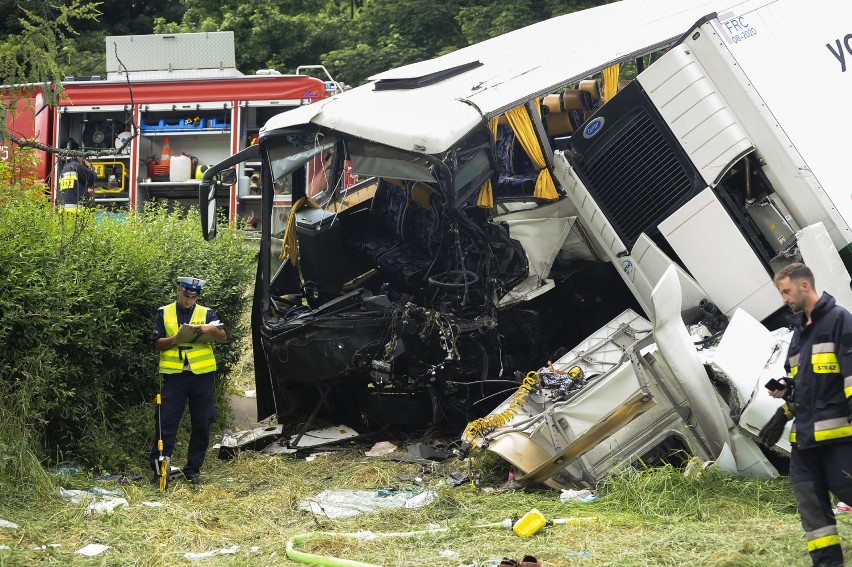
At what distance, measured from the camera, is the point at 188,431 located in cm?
802

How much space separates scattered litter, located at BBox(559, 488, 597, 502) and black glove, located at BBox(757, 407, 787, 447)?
1320 mm

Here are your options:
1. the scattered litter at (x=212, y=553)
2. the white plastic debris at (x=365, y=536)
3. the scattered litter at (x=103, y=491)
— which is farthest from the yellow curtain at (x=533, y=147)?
the scattered litter at (x=103, y=491)

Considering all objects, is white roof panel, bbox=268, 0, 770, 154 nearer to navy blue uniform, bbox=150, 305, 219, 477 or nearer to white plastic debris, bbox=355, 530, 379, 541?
navy blue uniform, bbox=150, 305, 219, 477

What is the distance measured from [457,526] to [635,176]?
2721mm

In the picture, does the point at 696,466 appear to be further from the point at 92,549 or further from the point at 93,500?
the point at 93,500

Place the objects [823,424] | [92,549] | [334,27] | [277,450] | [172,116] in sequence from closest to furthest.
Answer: [823,424] → [92,549] → [277,450] → [172,116] → [334,27]

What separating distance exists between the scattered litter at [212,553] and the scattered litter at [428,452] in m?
2.13

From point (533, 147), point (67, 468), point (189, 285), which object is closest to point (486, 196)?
point (533, 147)

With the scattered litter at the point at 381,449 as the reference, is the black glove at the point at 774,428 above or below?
above

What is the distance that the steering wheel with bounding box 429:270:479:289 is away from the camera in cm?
741

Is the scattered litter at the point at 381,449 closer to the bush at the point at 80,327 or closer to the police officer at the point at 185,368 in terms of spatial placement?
the police officer at the point at 185,368

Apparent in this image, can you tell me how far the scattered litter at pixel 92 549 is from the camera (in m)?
5.16

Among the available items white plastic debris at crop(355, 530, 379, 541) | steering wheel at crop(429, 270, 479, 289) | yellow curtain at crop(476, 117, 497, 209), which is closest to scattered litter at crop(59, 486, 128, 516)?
white plastic debris at crop(355, 530, 379, 541)

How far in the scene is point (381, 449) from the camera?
25.6 ft
